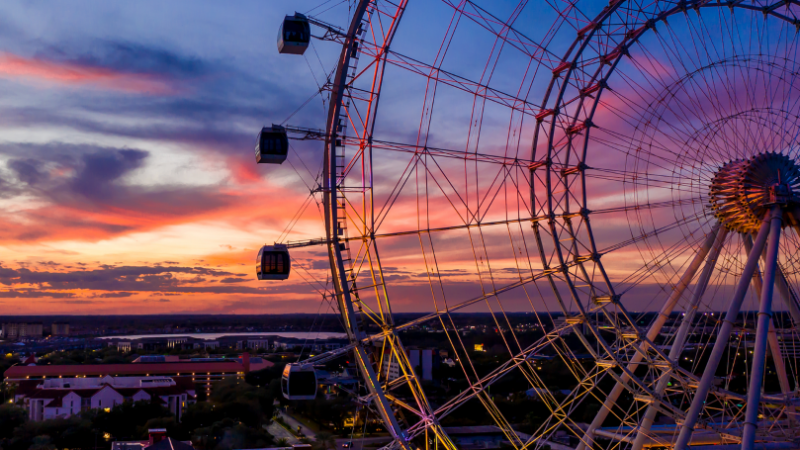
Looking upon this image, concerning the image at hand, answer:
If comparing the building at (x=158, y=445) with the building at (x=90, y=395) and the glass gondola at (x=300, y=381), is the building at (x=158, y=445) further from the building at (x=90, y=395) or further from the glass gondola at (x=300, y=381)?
the glass gondola at (x=300, y=381)

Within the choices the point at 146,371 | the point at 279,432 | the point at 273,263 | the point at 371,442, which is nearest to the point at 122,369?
the point at 146,371

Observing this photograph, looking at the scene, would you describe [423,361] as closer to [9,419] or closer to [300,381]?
[9,419]

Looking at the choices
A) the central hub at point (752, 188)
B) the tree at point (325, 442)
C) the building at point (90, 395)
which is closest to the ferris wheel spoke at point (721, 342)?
the central hub at point (752, 188)

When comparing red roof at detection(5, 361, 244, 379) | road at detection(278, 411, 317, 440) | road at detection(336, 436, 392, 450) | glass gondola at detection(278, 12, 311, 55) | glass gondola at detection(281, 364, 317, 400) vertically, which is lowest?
road at detection(278, 411, 317, 440)

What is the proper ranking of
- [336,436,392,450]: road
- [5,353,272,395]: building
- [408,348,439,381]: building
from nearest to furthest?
[336,436,392,450]: road, [5,353,272,395]: building, [408,348,439,381]: building

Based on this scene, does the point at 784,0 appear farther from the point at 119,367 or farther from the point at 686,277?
the point at 119,367

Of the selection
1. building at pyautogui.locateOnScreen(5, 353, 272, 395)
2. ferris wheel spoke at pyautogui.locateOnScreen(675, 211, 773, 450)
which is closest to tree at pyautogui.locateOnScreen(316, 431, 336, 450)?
ferris wheel spoke at pyautogui.locateOnScreen(675, 211, 773, 450)

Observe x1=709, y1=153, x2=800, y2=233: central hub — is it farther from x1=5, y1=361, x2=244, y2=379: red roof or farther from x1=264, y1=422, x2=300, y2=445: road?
x1=5, y1=361, x2=244, y2=379: red roof

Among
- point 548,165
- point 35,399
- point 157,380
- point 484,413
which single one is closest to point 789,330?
point 548,165
